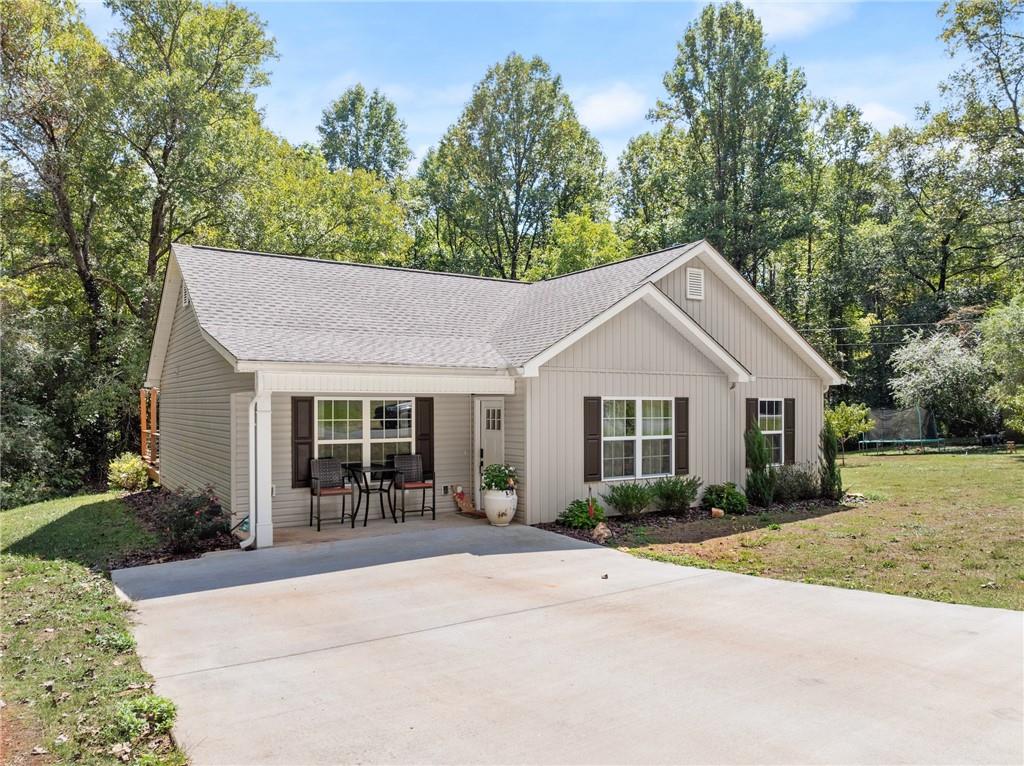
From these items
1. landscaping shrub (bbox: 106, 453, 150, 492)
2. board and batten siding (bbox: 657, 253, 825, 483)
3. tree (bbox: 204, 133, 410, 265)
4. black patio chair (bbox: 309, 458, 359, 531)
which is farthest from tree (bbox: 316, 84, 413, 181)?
black patio chair (bbox: 309, 458, 359, 531)

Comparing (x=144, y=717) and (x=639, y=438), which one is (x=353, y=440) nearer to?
(x=639, y=438)

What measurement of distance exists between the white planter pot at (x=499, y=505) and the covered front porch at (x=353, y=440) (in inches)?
26.0

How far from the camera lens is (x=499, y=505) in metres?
10.8

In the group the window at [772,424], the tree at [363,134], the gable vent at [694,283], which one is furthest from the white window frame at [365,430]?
the tree at [363,134]

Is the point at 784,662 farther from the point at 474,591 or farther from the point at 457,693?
the point at 474,591

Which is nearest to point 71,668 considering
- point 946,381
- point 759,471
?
point 759,471

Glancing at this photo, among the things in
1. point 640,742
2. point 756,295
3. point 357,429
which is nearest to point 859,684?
point 640,742

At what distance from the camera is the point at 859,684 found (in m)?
4.77

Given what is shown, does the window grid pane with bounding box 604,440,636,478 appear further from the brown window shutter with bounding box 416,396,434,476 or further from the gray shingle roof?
the brown window shutter with bounding box 416,396,434,476

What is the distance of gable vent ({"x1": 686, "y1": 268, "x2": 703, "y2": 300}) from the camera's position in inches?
544

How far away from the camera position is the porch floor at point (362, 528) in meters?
9.96

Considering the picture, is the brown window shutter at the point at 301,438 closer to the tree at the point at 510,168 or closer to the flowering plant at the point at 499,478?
the flowering plant at the point at 499,478

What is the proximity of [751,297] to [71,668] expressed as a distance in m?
13.0

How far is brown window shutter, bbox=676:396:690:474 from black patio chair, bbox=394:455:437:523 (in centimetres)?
456
